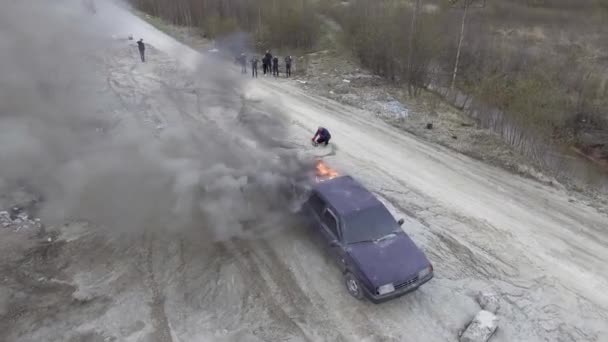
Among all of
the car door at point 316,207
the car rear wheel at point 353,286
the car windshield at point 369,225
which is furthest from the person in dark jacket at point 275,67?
the car rear wheel at point 353,286

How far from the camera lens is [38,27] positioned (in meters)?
12.9

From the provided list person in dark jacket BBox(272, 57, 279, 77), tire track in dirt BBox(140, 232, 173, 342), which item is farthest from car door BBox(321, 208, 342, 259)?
person in dark jacket BBox(272, 57, 279, 77)

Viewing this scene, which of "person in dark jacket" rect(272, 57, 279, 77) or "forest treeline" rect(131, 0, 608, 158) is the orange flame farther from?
"person in dark jacket" rect(272, 57, 279, 77)

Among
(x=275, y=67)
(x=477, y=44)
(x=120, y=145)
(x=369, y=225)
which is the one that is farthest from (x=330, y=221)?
(x=477, y=44)

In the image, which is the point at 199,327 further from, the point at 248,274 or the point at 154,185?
the point at 154,185

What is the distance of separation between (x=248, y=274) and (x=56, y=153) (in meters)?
7.13

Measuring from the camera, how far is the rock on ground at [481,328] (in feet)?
22.9

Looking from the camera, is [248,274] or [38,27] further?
[38,27]

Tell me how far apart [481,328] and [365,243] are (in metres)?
2.44

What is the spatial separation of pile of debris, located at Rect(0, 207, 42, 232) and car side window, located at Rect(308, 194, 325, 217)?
20.9 ft

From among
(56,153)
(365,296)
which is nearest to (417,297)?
(365,296)

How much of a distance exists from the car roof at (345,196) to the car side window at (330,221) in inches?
7.1

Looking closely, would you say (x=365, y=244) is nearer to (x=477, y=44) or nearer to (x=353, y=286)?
(x=353, y=286)

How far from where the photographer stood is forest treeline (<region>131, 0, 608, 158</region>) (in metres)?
16.2
